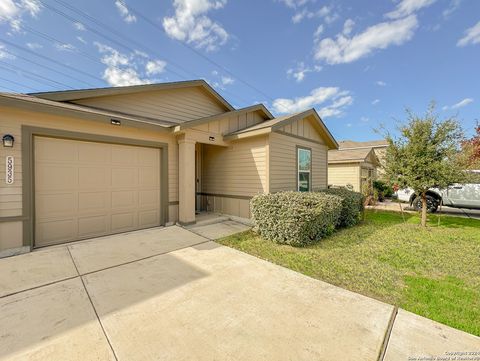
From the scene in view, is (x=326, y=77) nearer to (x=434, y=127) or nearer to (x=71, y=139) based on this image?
(x=434, y=127)

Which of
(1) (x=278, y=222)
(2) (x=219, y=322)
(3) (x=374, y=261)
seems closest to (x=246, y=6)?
(1) (x=278, y=222)

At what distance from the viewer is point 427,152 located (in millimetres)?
6785

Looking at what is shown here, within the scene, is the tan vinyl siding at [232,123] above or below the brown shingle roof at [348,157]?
above

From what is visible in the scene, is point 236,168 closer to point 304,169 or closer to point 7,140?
point 304,169

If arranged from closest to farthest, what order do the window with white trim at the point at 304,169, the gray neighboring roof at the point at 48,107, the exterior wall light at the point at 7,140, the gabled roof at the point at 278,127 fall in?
the gray neighboring roof at the point at 48,107, the exterior wall light at the point at 7,140, the gabled roof at the point at 278,127, the window with white trim at the point at 304,169

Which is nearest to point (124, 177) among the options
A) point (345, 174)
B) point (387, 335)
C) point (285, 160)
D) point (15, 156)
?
Result: point (15, 156)

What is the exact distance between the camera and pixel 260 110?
8.80 metres

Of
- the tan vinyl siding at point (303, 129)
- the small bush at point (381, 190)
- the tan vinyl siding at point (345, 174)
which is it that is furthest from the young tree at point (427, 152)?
the small bush at point (381, 190)

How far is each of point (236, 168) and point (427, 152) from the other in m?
6.24

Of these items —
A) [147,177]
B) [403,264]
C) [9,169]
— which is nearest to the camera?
[403,264]

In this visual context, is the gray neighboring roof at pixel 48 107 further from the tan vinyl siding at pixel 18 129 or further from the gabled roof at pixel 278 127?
the gabled roof at pixel 278 127

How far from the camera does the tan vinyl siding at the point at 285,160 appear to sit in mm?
6895

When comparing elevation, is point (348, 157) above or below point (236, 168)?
above

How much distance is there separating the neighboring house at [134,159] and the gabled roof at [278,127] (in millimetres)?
42
